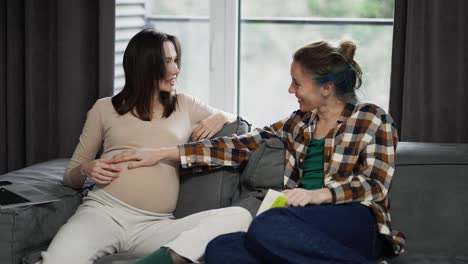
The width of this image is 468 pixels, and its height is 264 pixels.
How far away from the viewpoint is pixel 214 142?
3.11 metres

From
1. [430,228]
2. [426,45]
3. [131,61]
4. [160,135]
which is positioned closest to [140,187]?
[160,135]

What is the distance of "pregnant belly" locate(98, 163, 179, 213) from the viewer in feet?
9.97

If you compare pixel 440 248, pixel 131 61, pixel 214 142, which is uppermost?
pixel 131 61

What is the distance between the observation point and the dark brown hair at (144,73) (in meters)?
3.12

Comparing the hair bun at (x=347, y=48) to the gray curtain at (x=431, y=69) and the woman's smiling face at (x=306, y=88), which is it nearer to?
the woman's smiling face at (x=306, y=88)

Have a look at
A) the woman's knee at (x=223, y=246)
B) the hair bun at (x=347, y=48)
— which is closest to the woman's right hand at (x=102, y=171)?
the woman's knee at (x=223, y=246)

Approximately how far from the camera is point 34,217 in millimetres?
2924

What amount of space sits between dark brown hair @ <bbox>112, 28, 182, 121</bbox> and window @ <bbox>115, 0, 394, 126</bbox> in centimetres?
80

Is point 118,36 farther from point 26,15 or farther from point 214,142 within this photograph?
point 214,142

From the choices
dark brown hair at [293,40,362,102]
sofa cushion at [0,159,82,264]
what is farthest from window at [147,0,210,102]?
dark brown hair at [293,40,362,102]

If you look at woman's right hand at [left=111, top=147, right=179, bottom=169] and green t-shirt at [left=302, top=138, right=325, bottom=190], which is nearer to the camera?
green t-shirt at [left=302, top=138, right=325, bottom=190]

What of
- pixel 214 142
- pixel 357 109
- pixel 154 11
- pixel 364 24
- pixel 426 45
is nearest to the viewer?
pixel 357 109

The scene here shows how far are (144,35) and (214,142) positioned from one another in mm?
471

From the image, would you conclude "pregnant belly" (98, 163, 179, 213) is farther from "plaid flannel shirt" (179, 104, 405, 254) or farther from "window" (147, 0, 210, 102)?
"window" (147, 0, 210, 102)
